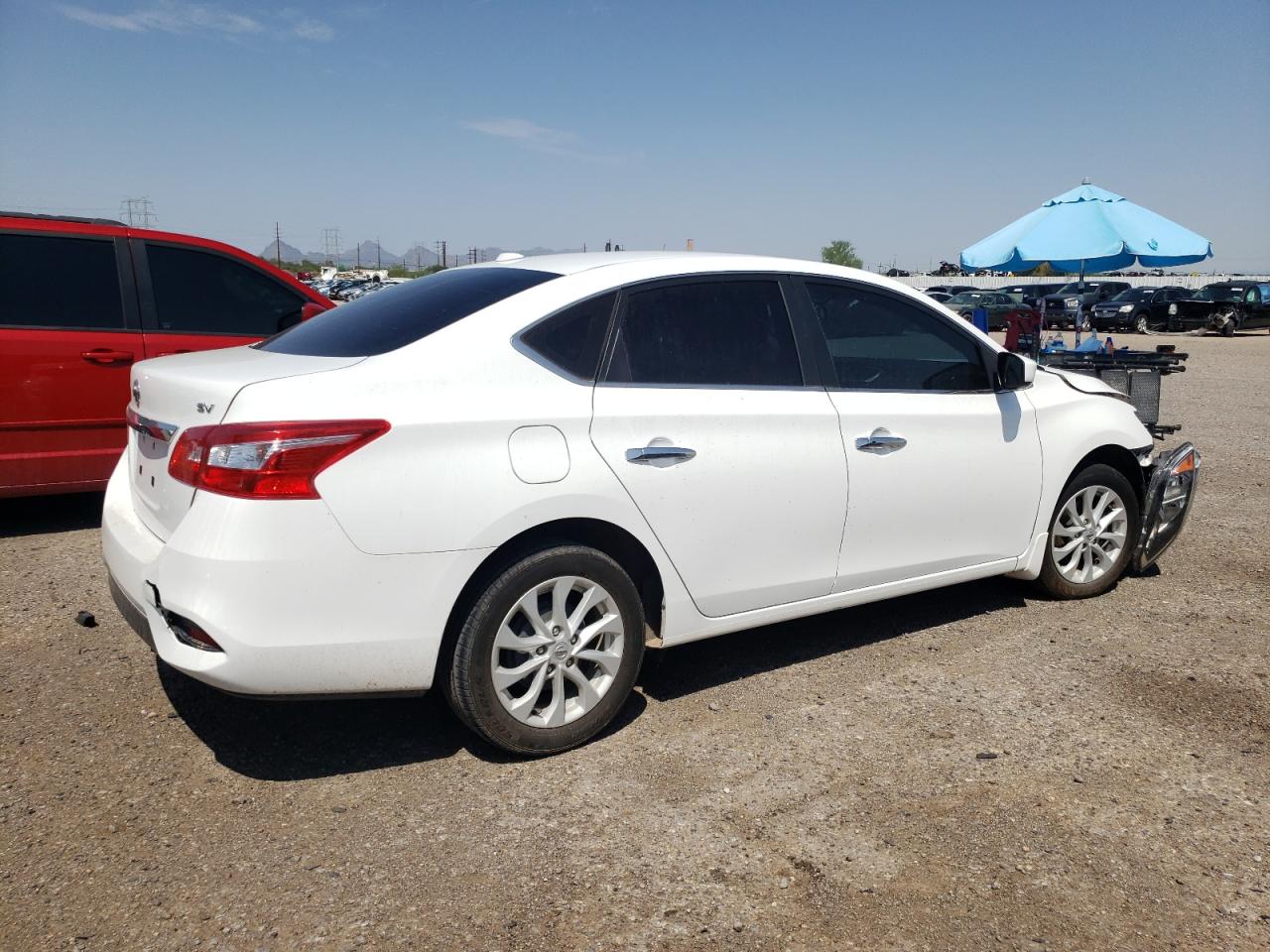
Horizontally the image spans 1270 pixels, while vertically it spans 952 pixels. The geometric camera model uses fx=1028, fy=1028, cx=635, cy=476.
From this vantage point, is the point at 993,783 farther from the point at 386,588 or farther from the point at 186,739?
the point at 186,739

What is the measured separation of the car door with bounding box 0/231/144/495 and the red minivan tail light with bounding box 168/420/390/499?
360 centimetres

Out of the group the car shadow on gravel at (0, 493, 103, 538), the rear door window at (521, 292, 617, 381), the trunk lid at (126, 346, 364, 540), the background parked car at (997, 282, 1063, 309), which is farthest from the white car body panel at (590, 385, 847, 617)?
the background parked car at (997, 282, 1063, 309)

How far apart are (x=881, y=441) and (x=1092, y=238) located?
9502mm

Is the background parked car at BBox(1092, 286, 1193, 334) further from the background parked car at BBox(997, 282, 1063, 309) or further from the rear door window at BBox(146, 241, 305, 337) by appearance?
the rear door window at BBox(146, 241, 305, 337)

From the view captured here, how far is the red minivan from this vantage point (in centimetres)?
583

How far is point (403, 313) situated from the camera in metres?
3.60

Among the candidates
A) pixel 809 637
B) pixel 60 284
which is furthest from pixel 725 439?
pixel 60 284

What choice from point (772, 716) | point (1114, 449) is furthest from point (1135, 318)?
point (772, 716)

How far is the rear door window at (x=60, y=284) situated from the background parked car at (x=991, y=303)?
30892 mm

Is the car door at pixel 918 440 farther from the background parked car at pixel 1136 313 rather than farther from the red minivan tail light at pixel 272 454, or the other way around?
the background parked car at pixel 1136 313

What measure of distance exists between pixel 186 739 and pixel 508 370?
170 centimetres

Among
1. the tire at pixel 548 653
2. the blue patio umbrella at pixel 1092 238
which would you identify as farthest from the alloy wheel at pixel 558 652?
the blue patio umbrella at pixel 1092 238

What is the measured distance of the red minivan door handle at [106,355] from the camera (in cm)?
600

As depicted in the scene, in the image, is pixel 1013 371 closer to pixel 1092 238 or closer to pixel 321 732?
pixel 321 732
